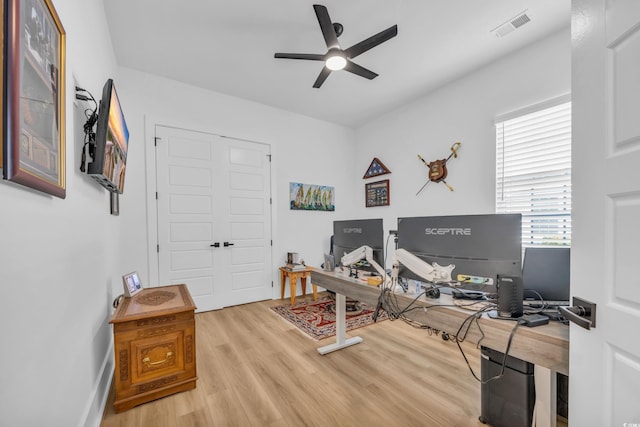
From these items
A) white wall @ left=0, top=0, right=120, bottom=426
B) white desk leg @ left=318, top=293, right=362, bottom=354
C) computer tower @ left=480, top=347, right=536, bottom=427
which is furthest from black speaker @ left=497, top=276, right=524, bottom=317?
white wall @ left=0, top=0, right=120, bottom=426

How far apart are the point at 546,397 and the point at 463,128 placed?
3.06 metres

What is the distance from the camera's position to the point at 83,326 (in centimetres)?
142

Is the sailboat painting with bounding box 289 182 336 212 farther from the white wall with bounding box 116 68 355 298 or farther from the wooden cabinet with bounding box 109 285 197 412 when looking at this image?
the wooden cabinet with bounding box 109 285 197 412

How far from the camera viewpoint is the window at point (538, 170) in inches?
101

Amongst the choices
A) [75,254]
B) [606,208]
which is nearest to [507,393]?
[606,208]

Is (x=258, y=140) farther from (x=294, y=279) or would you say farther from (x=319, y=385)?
(x=319, y=385)

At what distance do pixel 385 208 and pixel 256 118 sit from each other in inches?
103

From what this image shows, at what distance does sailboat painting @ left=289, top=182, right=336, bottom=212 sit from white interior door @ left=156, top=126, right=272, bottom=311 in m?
0.49

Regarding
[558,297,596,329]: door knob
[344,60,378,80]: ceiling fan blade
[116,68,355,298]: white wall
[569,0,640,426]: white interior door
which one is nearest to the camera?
[569,0,640,426]: white interior door

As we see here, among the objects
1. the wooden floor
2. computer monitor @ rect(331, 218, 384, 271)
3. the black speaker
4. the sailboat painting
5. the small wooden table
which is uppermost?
the sailboat painting

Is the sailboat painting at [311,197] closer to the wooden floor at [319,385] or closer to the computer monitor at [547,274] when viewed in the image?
the wooden floor at [319,385]

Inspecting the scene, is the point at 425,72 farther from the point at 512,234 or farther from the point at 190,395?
the point at 190,395

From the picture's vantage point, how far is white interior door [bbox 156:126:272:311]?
342 centimetres

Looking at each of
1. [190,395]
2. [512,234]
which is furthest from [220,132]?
[512,234]
